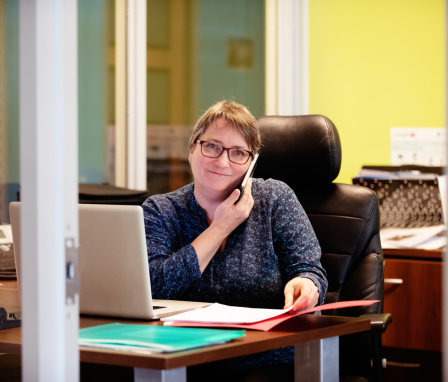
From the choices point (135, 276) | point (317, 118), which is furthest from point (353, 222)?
point (135, 276)

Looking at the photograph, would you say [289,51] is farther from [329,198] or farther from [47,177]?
[47,177]

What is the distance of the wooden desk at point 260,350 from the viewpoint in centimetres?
133

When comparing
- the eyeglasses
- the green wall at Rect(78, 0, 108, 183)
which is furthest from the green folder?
the green wall at Rect(78, 0, 108, 183)

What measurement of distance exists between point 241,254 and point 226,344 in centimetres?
77

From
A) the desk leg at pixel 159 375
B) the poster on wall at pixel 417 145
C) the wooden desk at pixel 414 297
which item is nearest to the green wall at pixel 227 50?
the poster on wall at pixel 417 145

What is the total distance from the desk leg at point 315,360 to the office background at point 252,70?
7.17ft

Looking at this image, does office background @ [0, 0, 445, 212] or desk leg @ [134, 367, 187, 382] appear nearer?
desk leg @ [134, 367, 187, 382]

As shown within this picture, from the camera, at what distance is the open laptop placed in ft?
5.62

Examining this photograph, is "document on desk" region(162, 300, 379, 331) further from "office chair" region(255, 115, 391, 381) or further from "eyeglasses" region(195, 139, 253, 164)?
"office chair" region(255, 115, 391, 381)

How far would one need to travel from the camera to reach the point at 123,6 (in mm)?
3617

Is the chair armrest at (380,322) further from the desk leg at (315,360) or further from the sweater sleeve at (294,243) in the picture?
the desk leg at (315,360)

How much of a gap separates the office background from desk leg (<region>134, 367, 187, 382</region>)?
2373 mm

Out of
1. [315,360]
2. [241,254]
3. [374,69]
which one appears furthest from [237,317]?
[374,69]

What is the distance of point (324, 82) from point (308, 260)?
2133mm
